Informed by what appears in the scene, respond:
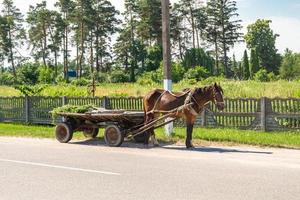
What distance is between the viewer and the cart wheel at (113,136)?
13867 mm

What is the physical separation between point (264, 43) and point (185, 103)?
9301cm

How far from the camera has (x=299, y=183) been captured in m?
8.37

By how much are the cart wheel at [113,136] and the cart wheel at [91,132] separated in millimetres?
1721

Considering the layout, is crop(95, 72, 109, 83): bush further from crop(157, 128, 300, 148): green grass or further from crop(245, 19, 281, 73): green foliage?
crop(157, 128, 300, 148): green grass

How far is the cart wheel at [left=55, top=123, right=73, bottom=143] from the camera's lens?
15102 mm

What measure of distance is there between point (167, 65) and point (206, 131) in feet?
8.56

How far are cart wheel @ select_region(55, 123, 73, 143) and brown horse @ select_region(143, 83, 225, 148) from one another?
2.60m

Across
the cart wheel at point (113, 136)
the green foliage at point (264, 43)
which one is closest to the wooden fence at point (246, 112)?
the cart wheel at point (113, 136)

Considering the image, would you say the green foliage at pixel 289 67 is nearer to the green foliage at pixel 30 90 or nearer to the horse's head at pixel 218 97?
the green foliage at pixel 30 90

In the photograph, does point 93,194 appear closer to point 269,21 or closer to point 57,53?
point 57,53

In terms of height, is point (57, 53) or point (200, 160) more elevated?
point (57, 53)

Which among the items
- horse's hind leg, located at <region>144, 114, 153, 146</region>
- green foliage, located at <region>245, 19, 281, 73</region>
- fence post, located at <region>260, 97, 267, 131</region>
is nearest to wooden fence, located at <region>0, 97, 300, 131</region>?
fence post, located at <region>260, 97, 267, 131</region>

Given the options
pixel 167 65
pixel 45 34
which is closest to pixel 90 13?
pixel 45 34

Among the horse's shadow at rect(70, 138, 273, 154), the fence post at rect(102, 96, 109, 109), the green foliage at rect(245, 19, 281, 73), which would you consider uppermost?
the green foliage at rect(245, 19, 281, 73)
